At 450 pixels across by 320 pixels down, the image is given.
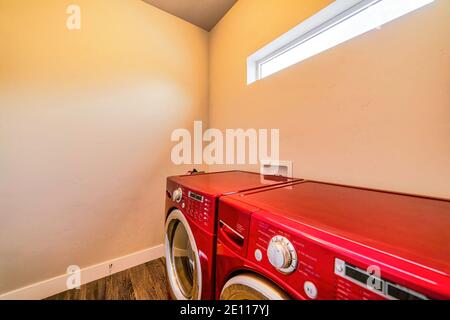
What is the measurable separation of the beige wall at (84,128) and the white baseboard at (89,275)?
0.05 metres

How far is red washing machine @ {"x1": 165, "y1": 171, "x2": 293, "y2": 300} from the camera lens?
653 mm

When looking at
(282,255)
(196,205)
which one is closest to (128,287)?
(196,205)

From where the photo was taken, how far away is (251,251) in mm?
490

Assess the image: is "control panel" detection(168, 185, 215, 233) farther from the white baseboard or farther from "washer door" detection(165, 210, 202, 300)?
the white baseboard

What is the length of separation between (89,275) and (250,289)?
152 centimetres

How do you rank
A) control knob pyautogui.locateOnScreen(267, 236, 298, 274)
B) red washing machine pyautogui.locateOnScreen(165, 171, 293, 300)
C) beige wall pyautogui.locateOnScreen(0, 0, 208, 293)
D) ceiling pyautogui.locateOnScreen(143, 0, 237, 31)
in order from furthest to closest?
1. ceiling pyautogui.locateOnScreen(143, 0, 237, 31)
2. beige wall pyautogui.locateOnScreen(0, 0, 208, 293)
3. red washing machine pyautogui.locateOnScreen(165, 171, 293, 300)
4. control knob pyautogui.locateOnScreen(267, 236, 298, 274)

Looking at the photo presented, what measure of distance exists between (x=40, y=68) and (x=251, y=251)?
1.71 m

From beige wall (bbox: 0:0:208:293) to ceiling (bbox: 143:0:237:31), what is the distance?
8 cm

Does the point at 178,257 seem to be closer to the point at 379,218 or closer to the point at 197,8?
the point at 379,218

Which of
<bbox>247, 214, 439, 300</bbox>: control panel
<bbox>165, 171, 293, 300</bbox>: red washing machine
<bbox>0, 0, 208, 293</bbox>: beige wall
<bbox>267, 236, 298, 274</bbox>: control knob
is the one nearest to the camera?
<bbox>247, 214, 439, 300</bbox>: control panel

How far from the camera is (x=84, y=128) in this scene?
4.31 ft

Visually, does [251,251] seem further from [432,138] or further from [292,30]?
[292,30]

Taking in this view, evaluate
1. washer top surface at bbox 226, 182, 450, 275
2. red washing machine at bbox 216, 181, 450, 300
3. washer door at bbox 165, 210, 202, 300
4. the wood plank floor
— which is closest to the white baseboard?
the wood plank floor
